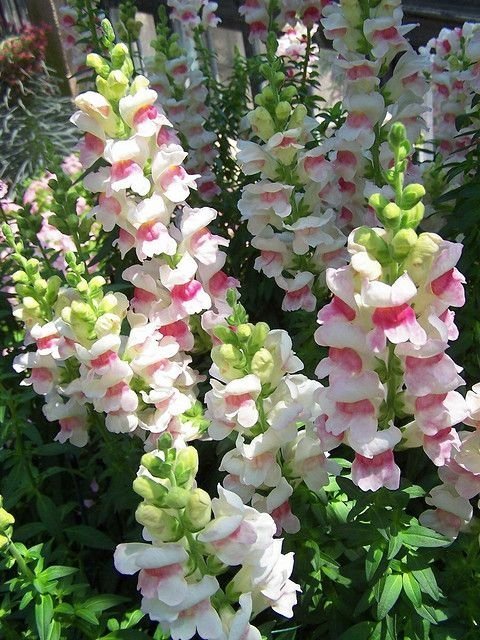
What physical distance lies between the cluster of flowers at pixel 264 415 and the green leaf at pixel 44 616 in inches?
21.0

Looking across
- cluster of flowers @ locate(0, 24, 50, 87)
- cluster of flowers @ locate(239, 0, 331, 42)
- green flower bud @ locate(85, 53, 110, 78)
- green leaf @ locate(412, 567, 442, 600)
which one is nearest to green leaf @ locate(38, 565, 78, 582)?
green leaf @ locate(412, 567, 442, 600)

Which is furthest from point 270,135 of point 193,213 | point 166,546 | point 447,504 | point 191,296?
point 166,546

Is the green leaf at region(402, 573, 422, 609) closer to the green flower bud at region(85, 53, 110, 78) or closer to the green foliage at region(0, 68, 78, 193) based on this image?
the green flower bud at region(85, 53, 110, 78)

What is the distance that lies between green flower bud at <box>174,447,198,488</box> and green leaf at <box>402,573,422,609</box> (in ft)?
2.02

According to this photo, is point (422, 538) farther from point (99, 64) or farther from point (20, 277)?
point (99, 64)

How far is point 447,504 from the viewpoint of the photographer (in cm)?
168

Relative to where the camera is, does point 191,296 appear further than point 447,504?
Yes

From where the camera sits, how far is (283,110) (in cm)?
208

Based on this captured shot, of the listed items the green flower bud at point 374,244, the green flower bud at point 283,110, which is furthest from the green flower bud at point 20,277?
the green flower bud at point 374,244

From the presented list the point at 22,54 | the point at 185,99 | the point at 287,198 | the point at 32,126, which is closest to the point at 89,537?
the point at 287,198

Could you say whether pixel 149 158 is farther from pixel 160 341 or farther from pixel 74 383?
pixel 74 383

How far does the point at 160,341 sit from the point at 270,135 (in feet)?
2.22

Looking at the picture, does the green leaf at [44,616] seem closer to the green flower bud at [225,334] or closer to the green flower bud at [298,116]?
the green flower bud at [225,334]

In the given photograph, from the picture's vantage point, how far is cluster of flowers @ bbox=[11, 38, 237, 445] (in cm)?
177
